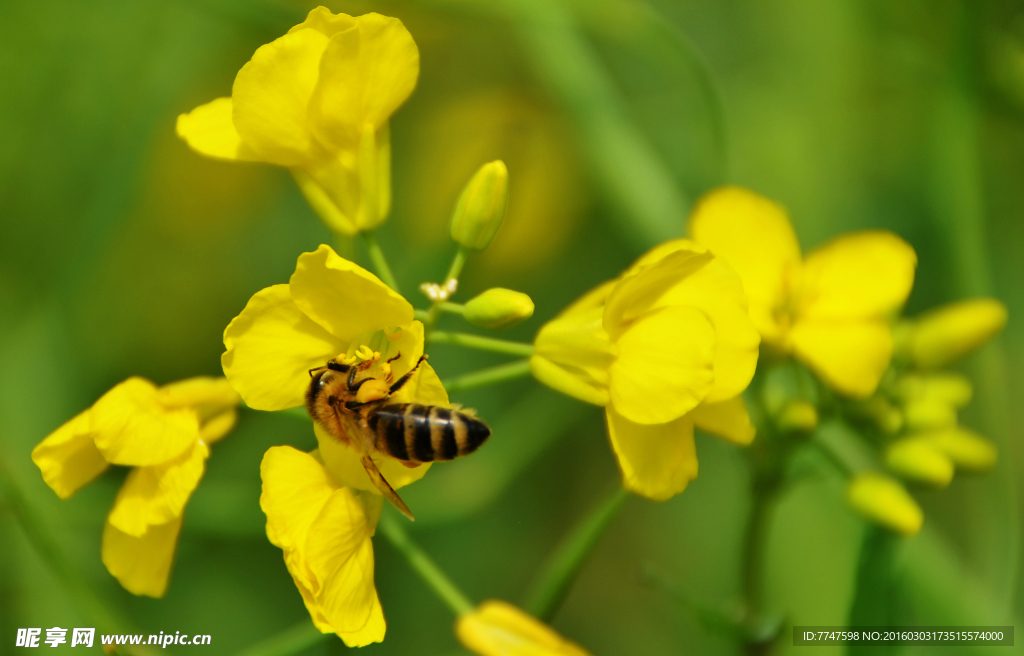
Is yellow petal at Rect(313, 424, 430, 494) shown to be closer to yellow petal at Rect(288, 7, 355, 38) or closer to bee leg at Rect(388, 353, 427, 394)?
bee leg at Rect(388, 353, 427, 394)

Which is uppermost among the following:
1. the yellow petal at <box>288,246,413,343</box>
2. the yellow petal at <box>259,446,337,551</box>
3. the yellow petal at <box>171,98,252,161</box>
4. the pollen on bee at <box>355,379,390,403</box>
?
the yellow petal at <box>171,98,252,161</box>

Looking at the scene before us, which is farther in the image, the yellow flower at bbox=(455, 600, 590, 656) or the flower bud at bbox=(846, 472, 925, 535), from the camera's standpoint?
the flower bud at bbox=(846, 472, 925, 535)

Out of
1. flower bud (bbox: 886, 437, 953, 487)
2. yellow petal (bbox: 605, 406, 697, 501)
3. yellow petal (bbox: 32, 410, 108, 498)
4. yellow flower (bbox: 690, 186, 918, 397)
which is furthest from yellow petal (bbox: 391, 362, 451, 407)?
flower bud (bbox: 886, 437, 953, 487)

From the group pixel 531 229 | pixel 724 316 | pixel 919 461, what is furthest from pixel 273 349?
pixel 531 229

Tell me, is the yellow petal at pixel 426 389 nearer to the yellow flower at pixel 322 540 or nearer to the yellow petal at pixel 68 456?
the yellow flower at pixel 322 540

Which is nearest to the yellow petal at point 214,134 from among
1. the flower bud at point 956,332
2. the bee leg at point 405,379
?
the bee leg at point 405,379

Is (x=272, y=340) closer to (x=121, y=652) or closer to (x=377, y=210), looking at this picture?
(x=377, y=210)
